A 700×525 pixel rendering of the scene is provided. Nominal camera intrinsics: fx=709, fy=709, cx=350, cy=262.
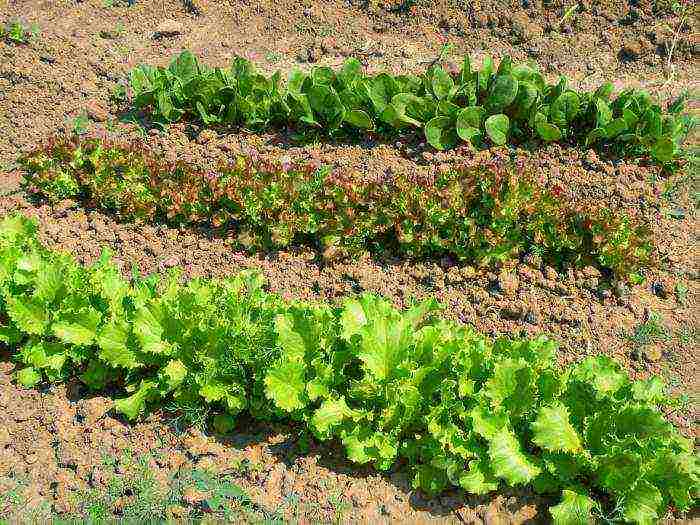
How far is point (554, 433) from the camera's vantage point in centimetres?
363

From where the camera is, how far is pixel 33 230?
5516 mm

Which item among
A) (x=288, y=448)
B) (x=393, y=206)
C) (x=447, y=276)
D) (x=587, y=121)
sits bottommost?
(x=288, y=448)

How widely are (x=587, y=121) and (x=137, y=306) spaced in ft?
13.3

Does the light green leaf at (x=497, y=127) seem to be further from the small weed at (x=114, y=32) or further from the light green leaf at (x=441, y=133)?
the small weed at (x=114, y=32)

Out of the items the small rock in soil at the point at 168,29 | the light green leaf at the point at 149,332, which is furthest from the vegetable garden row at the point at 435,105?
the light green leaf at the point at 149,332

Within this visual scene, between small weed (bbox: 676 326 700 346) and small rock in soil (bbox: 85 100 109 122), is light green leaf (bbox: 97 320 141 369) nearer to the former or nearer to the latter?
small rock in soil (bbox: 85 100 109 122)

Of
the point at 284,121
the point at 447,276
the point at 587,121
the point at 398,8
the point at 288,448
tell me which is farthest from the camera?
the point at 398,8

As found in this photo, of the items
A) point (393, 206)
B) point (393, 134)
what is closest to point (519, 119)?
point (393, 134)

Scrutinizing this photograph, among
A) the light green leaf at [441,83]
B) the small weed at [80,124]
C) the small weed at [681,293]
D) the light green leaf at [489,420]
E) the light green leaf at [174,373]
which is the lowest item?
the small weed at [80,124]

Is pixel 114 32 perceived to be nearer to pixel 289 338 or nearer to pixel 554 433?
pixel 289 338

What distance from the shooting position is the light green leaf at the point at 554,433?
3627 mm

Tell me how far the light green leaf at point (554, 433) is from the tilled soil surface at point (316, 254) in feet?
1.42

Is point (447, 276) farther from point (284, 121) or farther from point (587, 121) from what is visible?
point (284, 121)

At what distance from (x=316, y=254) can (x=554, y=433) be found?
2560 mm
